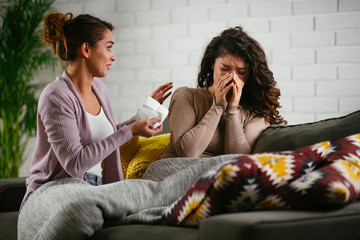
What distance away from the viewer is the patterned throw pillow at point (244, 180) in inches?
39.5

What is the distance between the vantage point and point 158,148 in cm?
218

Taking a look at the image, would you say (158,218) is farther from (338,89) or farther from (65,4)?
(65,4)

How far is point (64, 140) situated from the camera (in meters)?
1.73

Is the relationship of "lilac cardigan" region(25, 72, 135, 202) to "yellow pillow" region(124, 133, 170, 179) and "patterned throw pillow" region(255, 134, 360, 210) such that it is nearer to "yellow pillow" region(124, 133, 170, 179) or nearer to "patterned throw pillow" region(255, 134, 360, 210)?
"yellow pillow" region(124, 133, 170, 179)

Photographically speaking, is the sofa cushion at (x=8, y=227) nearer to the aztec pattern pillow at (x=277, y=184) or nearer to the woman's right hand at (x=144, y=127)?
the woman's right hand at (x=144, y=127)

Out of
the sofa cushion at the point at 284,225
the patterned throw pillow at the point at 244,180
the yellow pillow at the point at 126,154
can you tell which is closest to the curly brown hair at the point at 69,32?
the yellow pillow at the point at 126,154

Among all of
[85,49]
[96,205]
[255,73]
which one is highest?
[85,49]

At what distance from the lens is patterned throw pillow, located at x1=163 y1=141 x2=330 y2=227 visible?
100 cm

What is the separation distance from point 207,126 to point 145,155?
33cm

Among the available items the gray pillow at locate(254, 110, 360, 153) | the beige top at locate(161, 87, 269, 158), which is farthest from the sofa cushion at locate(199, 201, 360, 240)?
the beige top at locate(161, 87, 269, 158)

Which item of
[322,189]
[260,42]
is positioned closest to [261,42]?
[260,42]

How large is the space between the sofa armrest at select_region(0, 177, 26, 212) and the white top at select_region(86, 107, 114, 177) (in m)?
0.35

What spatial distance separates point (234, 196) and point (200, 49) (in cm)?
236

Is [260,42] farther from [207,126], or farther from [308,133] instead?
[308,133]
